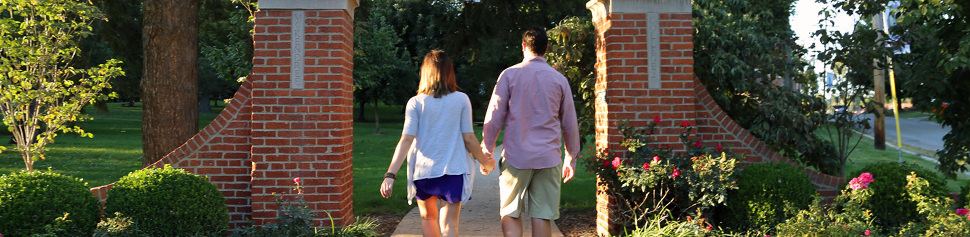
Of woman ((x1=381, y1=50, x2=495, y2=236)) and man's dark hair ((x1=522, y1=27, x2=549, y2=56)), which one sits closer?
woman ((x1=381, y1=50, x2=495, y2=236))

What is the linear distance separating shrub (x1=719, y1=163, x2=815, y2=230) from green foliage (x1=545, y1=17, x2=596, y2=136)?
2.04 m

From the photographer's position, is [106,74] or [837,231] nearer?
[837,231]

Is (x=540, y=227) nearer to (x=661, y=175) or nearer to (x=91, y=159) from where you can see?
(x=661, y=175)

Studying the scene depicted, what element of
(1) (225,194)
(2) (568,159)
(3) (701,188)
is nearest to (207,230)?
(1) (225,194)

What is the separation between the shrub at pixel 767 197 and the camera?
5270 millimetres

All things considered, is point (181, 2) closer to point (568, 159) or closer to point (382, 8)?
point (568, 159)

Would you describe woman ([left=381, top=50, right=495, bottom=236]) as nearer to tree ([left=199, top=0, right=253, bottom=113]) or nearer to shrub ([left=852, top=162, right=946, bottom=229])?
shrub ([left=852, top=162, right=946, bottom=229])

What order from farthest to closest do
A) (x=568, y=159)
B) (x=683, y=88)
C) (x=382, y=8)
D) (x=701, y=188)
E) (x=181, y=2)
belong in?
1. (x=382, y=8)
2. (x=181, y=2)
3. (x=683, y=88)
4. (x=701, y=188)
5. (x=568, y=159)

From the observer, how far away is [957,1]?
5.75m

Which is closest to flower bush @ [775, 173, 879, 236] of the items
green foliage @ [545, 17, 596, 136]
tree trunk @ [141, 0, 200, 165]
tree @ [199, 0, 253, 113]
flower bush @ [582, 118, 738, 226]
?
flower bush @ [582, 118, 738, 226]

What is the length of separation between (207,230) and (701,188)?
3.77 metres

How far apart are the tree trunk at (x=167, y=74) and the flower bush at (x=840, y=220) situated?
20.0 feet

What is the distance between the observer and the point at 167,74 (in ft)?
24.4

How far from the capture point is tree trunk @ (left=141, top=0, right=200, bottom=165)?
7395mm
